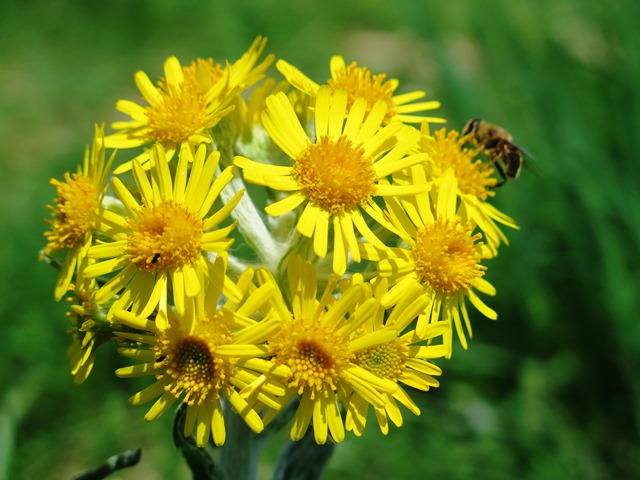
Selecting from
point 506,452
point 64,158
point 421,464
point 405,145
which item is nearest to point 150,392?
point 405,145

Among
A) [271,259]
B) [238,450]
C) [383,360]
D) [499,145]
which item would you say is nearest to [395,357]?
[383,360]

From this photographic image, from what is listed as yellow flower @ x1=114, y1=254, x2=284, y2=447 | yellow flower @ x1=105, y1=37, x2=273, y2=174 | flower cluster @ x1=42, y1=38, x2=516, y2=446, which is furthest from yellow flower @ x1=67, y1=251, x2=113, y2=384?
yellow flower @ x1=105, y1=37, x2=273, y2=174

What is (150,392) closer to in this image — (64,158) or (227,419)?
(227,419)

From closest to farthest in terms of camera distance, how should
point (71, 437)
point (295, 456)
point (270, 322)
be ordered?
point (270, 322) < point (295, 456) < point (71, 437)

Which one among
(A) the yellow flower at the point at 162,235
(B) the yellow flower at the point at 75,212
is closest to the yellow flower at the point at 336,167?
(A) the yellow flower at the point at 162,235

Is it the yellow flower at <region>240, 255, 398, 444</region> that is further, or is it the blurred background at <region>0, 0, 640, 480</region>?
the blurred background at <region>0, 0, 640, 480</region>

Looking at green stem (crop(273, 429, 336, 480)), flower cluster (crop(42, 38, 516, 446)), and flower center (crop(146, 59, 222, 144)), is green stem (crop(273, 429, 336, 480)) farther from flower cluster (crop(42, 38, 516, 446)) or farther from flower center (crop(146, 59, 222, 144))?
flower center (crop(146, 59, 222, 144))

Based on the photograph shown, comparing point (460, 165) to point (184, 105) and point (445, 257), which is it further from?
point (184, 105)

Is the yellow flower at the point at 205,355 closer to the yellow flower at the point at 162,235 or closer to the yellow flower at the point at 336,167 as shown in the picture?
the yellow flower at the point at 162,235
